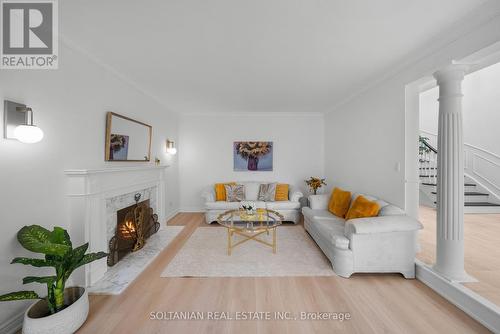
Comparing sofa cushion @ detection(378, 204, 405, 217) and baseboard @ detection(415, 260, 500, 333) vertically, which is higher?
sofa cushion @ detection(378, 204, 405, 217)

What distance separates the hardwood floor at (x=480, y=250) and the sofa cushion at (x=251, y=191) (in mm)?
3273

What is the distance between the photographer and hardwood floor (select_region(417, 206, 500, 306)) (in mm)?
2014

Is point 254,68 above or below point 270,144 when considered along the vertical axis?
above

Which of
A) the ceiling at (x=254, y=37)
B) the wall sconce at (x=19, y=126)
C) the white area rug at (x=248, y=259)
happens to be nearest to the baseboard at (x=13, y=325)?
the white area rug at (x=248, y=259)

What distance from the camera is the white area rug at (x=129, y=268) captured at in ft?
7.32

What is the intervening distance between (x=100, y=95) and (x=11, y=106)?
1.14m

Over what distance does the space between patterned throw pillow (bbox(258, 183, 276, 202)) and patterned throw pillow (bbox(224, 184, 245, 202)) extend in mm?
464

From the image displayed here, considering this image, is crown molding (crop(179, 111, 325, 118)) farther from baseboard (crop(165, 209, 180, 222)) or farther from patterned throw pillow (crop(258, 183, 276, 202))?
baseboard (crop(165, 209, 180, 222))

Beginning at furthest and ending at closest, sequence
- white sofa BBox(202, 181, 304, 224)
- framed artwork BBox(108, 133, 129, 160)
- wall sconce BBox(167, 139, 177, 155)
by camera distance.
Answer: wall sconce BBox(167, 139, 177, 155) → white sofa BBox(202, 181, 304, 224) → framed artwork BBox(108, 133, 129, 160)

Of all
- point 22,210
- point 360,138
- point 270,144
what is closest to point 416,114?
point 360,138

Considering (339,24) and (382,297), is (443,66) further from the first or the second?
(382,297)

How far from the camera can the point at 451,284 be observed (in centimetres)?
200

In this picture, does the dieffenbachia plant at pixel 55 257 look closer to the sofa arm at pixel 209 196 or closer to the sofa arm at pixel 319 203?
the sofa arm at pixel 209 196

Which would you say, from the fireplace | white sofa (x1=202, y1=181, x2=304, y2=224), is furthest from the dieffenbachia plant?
white sofa (x1=202, y1=181, x2=304, y2=224)
